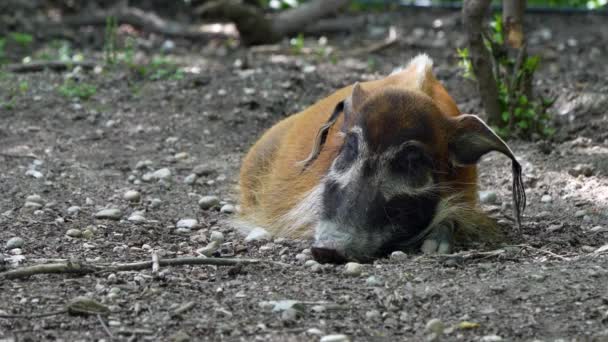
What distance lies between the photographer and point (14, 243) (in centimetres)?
489

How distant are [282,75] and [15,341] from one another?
6.08 metres

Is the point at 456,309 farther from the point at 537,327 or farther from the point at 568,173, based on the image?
the point at 568,173

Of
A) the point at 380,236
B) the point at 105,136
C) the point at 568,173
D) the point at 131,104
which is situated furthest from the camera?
the point at 131,104

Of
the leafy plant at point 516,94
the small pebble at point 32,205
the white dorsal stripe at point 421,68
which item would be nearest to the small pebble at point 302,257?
the white dorsal stripe at point 421,68

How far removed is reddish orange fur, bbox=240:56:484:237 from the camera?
5.40 meters

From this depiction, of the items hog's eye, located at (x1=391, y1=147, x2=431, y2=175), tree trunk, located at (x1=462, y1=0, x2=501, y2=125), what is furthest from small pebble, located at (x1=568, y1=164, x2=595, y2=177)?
hog's eye, located at (x1=391, y1=147, x2=431, y2=175)

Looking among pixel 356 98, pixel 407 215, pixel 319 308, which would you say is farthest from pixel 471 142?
pixel 319 308

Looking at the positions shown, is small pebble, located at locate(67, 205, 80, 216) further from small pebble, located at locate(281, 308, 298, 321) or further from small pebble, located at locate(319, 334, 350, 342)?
small pebble, located at locate(319, 334, 350, 342)

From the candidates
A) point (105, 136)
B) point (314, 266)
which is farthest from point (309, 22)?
point (314, 266)

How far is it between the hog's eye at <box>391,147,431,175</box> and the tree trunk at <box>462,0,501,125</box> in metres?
2.20

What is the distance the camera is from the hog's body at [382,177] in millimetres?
4863

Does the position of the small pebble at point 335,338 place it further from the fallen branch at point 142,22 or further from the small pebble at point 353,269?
the fallen branch at point 142,22

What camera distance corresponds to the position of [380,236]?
486 centimetres

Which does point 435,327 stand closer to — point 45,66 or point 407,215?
point 407,215
